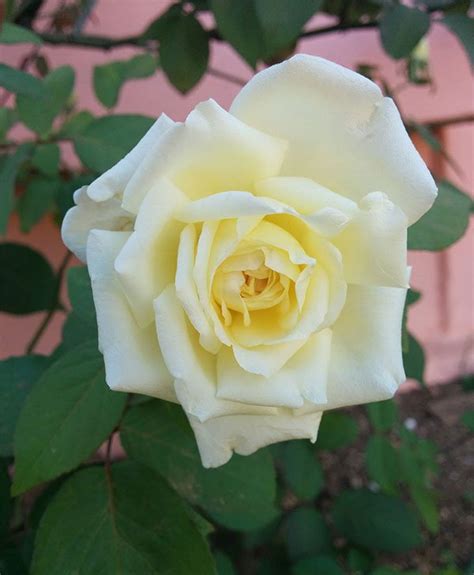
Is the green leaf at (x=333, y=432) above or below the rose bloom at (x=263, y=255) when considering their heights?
below

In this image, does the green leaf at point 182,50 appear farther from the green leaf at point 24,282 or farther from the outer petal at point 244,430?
the outer petal at point 244,430

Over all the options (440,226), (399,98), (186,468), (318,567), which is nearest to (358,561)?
(318,567)

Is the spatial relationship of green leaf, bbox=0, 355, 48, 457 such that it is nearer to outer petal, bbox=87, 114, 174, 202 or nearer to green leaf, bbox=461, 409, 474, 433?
outer petal, bbox=87, 114, 174, 202

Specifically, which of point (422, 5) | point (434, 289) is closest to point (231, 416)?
point (422, 5)

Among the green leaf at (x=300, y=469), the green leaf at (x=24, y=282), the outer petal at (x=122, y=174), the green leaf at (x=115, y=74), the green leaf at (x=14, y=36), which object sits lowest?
the green leaf at (x=300, y=469)

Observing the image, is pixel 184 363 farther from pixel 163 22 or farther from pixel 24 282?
pixel 163 22

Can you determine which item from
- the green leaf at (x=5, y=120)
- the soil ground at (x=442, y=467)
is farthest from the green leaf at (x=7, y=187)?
the soil ground at (x=442, y=467)

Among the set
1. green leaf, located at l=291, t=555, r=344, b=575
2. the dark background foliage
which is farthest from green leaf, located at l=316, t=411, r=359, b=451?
green leaf, located at l=291, t=555, r=344, b=575
